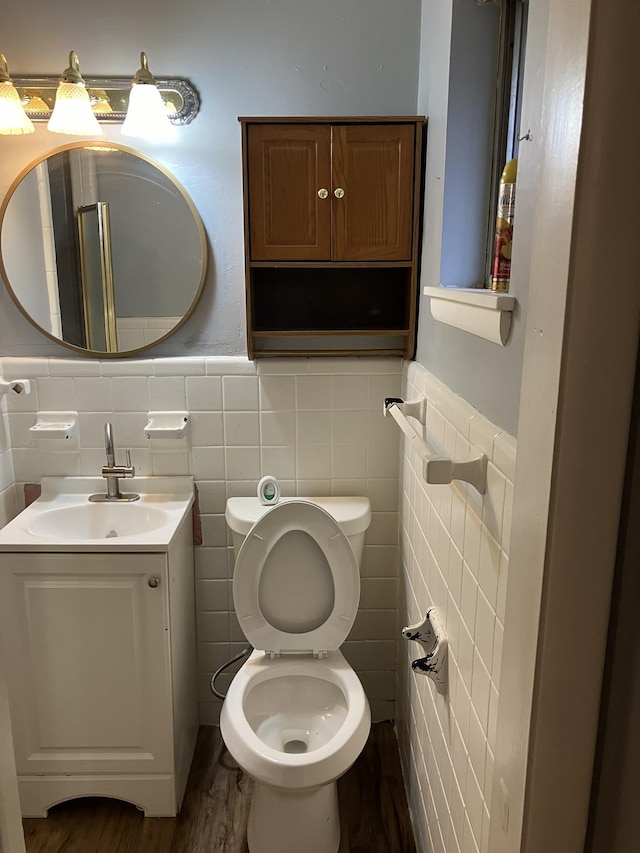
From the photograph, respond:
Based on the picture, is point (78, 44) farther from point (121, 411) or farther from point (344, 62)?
point (121, 411)

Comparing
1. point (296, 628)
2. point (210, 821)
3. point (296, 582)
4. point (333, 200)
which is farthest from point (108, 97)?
point (210, 821)

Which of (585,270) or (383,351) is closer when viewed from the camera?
(585,270)

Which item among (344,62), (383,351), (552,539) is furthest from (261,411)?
(552,539)

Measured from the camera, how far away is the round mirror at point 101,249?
77.1 inches

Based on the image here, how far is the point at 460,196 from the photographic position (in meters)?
1.52

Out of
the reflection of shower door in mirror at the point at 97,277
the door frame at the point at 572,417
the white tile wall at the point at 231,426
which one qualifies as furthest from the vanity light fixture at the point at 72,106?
the door frame at the point at 572,417

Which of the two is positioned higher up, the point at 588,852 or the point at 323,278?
the point at 323,278

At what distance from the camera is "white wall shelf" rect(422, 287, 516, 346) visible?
973 mm

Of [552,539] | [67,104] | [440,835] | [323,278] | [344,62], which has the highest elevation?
[344,62]

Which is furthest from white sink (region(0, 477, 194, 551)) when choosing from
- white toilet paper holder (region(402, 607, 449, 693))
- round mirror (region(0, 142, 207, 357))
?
white toilet paper holder (region(402, 607, 449, 693))

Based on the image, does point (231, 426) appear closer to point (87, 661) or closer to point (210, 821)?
point (87, 661)

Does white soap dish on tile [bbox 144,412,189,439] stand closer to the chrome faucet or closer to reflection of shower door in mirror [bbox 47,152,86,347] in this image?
the chrome faucet

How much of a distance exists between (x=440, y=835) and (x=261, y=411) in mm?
1221

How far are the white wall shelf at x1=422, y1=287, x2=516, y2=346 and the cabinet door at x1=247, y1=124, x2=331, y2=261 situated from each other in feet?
2.01
